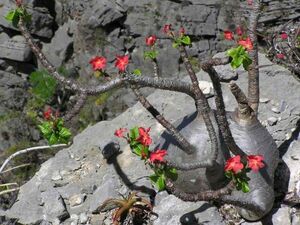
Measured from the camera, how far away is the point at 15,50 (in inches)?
391

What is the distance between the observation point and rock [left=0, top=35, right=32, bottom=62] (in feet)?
32.5

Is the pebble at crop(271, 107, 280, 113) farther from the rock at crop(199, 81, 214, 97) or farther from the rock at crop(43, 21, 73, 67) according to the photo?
the rock at crop(43, 21, 73, 67)

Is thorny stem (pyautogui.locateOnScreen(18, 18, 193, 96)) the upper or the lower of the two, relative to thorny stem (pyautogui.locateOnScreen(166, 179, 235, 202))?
upper

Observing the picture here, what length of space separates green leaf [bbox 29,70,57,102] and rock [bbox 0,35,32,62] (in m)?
0.74

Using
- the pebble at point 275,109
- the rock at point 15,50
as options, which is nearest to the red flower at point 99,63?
the pebble at point 275,109

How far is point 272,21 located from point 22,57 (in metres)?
4.73

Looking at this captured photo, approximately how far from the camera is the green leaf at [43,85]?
A: 29.8 ft

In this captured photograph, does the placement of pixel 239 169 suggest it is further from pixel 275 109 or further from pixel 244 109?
pixel 275 109

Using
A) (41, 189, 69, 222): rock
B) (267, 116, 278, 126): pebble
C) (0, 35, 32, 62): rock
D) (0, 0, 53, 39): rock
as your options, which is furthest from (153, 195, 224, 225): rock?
(0, 0, 53, 39): rock

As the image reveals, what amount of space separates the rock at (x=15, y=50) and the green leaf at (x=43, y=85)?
74cm

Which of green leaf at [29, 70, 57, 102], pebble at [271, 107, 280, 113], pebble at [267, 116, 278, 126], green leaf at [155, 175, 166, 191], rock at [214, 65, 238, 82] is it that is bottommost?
green leaf at [29, 70, 57, 102]

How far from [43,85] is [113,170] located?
5015mm

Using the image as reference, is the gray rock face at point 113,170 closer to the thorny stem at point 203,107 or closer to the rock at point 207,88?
the rock at point 207,88

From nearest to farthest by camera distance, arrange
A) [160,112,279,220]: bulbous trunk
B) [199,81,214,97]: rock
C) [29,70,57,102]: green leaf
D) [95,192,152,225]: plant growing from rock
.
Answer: [160,112,279,220]: bulbous trunk → [95,192,152,225]: plant growing from rock → [199,81,214,97]: rock → [29,70,57,102]: green leaf
